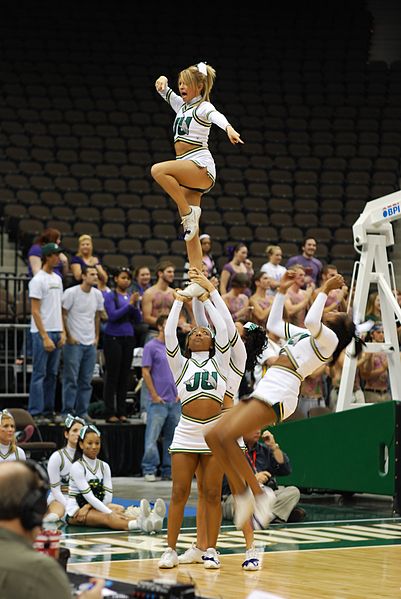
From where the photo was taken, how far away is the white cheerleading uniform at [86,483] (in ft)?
30.7

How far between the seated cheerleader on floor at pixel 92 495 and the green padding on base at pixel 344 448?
252cm

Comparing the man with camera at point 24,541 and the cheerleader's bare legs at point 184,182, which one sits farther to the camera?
the cheerleader's bare legs at point 184,182

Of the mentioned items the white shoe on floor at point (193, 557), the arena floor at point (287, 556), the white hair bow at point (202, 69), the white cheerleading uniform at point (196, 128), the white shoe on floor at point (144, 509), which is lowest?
the arena floor at point (287, 556)

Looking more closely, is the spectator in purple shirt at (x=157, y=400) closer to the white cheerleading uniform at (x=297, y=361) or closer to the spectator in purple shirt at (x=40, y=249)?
the spectator in purple shirt at (x=40, y=249)

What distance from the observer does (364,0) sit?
24219mm

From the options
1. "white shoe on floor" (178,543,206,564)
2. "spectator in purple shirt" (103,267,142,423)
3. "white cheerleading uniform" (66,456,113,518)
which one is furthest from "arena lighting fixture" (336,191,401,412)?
"white shoe on floor" (178,543,206,564)

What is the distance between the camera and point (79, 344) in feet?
38.9

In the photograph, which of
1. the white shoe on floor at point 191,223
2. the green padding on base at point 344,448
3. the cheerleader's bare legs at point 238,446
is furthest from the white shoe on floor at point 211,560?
the green padding on base at point 344,448

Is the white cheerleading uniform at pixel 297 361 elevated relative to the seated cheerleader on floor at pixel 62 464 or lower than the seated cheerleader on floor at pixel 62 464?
elevated

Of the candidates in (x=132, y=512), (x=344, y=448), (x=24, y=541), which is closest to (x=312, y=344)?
(x=132, y=512)

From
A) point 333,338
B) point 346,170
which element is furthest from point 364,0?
point 333,338

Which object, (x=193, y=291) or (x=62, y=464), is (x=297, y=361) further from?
(x=62, y=464)

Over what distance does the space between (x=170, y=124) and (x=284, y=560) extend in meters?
13.7

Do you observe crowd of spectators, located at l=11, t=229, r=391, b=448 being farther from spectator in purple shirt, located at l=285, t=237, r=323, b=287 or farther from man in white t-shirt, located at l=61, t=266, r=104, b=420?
spectator in purple shirt, located at l=285, t=237, r=323, b=287
